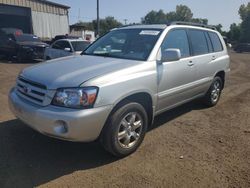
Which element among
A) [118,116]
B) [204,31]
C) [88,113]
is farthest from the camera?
[204,31]

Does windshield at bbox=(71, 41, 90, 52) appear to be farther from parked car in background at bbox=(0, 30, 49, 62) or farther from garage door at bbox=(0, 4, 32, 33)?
garage door at bbox=(0, 4, 32, 33)

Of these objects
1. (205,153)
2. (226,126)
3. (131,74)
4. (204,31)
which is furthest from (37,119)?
(204,31)

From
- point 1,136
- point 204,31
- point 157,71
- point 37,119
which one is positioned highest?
point 204,31

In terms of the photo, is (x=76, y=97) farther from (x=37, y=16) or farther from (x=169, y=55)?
(x=37, y=16)

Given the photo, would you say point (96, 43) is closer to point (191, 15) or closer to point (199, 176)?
point (199, 176)

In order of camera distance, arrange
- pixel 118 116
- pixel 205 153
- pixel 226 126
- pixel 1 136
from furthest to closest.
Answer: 1. pixel 226 126
2. pixel 1 136
3. pixel 205 153
4. pixel 118 116

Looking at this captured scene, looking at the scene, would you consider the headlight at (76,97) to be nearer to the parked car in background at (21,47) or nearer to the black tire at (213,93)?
the black tire at (213,93)

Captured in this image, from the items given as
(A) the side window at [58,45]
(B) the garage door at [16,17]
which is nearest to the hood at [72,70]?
(A) the side window at [58,45]

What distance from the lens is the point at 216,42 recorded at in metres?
6.86

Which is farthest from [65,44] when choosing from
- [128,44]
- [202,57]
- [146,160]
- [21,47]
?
[146,160]

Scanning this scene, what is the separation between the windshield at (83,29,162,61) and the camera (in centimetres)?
470

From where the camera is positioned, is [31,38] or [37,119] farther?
[31,38]

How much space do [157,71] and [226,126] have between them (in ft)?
6.71

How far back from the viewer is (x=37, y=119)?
144 inches
